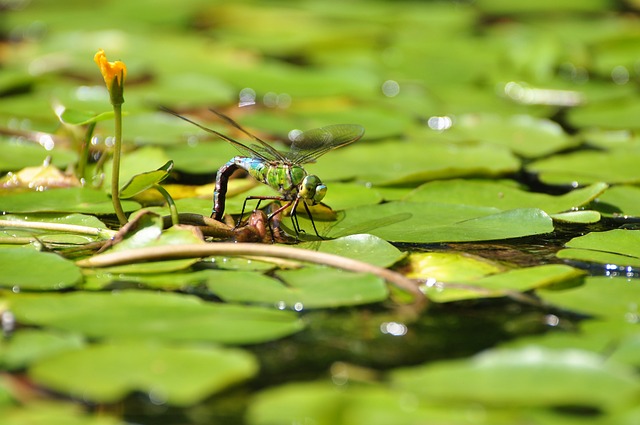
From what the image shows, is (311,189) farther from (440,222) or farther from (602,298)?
(602,298)

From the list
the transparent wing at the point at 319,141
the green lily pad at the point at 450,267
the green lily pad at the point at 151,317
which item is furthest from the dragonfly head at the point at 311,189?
the green lily pad at the point at 151,317

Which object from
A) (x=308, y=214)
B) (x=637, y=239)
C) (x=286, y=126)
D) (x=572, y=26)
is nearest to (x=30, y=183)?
(x=308, y=214)

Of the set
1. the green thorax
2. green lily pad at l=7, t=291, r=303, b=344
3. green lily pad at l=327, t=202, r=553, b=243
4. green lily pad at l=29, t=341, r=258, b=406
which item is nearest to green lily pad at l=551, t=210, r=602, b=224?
green lily pad at l=327, t=202, r=553, b=243

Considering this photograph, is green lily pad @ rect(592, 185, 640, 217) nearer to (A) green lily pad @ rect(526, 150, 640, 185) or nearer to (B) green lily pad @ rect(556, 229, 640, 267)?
(A) green lily pad @ rect(526, 150, 640, 185)

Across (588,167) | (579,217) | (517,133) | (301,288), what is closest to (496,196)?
(579,217)

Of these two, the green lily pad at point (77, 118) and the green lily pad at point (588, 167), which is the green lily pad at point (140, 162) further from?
the green lily pad at point (588, 167)

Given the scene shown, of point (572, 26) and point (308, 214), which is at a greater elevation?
point (572, 26)

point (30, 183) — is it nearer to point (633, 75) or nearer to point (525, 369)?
point (525, 369)
